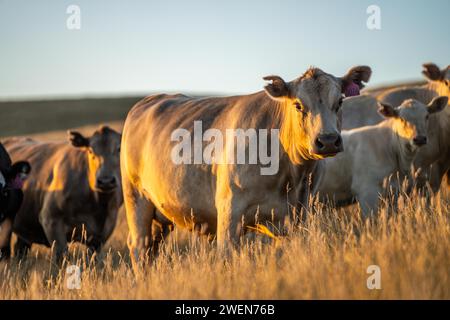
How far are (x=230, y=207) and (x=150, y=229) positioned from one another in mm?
2162

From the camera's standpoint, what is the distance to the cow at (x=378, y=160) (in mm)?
10484

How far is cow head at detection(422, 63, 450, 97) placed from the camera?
1095cm

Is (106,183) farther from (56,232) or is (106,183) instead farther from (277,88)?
(277,88)

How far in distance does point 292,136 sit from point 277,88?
1.56 feet

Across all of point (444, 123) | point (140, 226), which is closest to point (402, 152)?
point (444, 123)

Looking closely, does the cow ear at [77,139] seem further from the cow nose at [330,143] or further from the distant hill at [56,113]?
the distant hill at [56,113]

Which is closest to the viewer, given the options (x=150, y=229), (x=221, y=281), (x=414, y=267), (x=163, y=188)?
(x=414, y=267)

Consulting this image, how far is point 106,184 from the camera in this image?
11016 millimetres

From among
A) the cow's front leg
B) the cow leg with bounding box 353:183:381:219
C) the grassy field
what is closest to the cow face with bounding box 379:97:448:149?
the cow leg with bounding box 353:183:381:219

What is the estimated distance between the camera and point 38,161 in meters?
13.1

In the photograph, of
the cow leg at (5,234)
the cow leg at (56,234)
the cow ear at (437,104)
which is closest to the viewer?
the cow ear at (437,104)

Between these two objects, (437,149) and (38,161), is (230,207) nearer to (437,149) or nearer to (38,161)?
(437,149)

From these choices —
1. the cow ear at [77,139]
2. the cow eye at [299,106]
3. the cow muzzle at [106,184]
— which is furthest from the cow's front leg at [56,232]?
the cow eye at [299,106]
